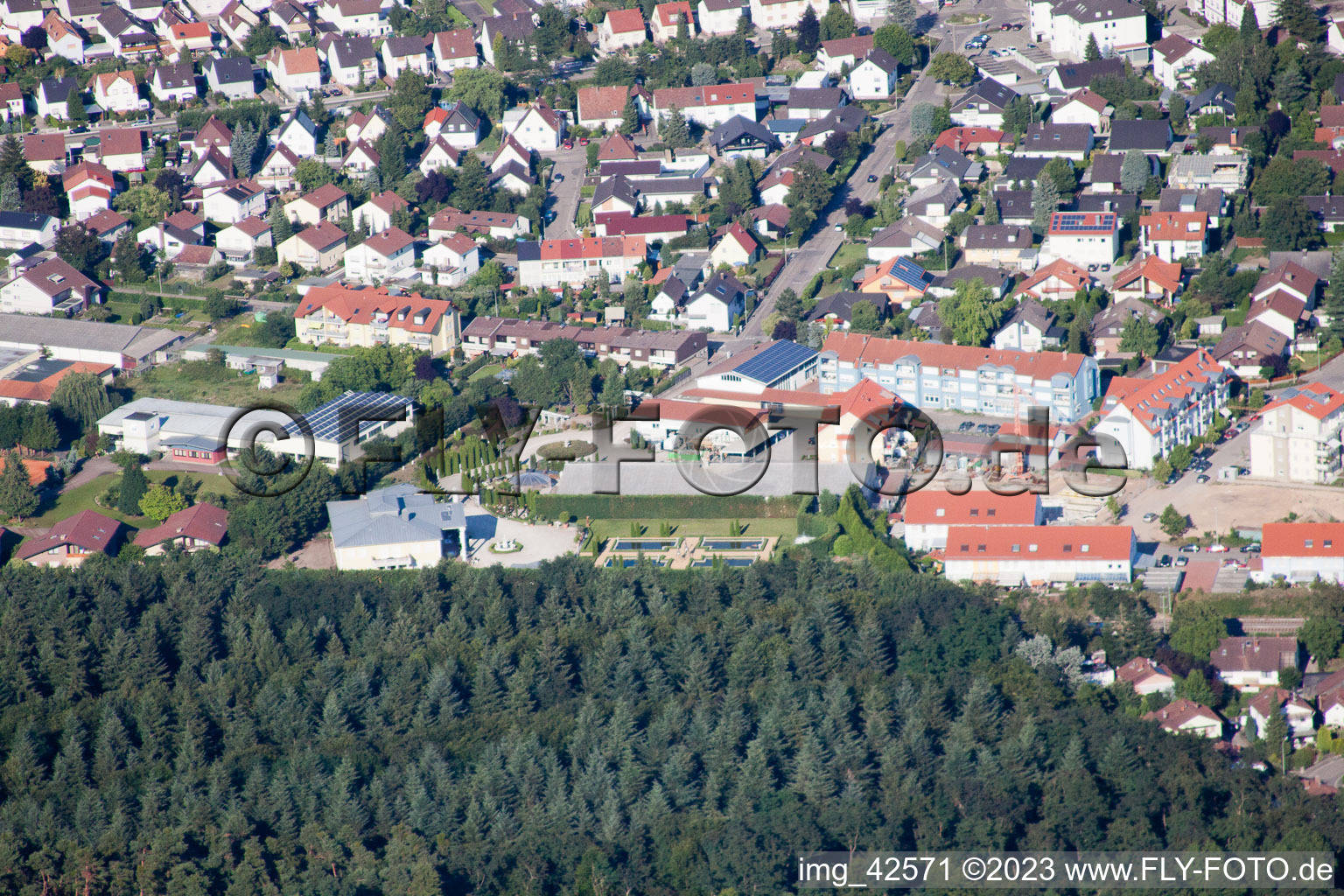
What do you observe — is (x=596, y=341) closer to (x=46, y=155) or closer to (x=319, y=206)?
(x=319, y=206)

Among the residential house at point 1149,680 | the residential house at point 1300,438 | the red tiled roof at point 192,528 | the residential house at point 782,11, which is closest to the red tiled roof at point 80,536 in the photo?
the red tiled roof at point 192,528

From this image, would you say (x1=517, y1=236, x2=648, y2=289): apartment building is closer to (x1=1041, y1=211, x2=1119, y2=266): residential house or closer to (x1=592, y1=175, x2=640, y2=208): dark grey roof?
(x1=592, y1=175, x2=640, y2=208): dark grey roof

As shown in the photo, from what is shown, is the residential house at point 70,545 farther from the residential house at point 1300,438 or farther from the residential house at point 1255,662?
the residential house at point 1300,438

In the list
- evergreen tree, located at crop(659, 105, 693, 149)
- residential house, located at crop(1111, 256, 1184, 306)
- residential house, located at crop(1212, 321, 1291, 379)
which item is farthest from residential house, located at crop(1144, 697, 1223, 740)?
evergreen tree, located at crop(659, 105, 693, 149)

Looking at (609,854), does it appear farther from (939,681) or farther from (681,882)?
(939,681)

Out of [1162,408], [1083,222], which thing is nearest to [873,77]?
[1083,222]

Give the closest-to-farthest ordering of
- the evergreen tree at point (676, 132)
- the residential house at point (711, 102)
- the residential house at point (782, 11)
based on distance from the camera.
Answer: the evergreen tree at point (676, 132), the residential house at point (711, 102), the residential house at point (782, 11)

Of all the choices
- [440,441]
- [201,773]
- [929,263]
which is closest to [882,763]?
[201,773]
